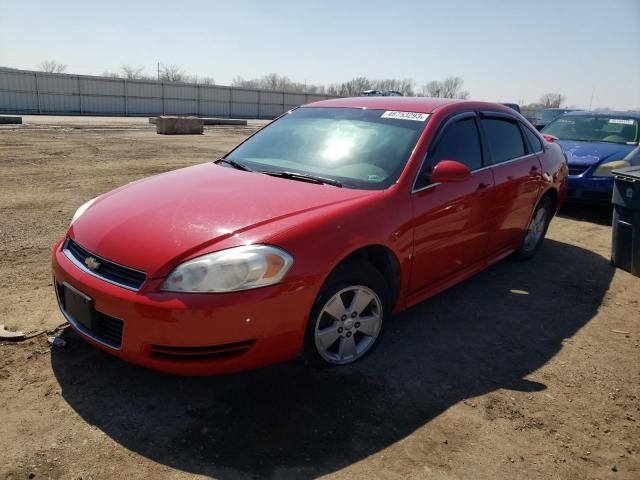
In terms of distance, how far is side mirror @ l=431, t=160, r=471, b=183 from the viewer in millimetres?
3334

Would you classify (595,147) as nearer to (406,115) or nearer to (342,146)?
(406,115)

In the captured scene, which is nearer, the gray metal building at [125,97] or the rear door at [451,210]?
the rear door at [451,210]

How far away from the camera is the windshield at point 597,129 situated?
27.4 ft

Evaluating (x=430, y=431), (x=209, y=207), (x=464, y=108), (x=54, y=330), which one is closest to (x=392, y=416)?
(x=430, y=431)

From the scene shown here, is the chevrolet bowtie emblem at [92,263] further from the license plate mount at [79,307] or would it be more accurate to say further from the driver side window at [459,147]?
the driver side window at [459,147]

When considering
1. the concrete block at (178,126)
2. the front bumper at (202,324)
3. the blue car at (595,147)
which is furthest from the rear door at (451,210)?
the concrete block at (178,126)

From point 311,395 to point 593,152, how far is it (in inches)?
266

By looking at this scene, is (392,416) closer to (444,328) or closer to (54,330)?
(444,328)

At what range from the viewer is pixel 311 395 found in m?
2.80

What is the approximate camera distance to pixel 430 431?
102 inches

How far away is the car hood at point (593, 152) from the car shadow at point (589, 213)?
720mm

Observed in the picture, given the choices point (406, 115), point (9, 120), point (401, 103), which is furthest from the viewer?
point (9, 120)

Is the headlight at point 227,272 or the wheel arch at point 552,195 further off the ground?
the wheel arch at point 552,195

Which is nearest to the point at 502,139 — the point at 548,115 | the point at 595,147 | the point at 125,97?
the point at 595,147
